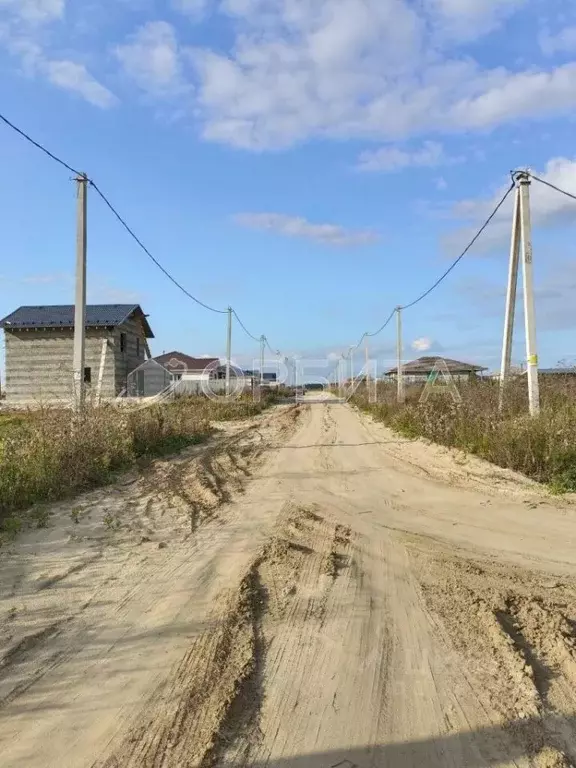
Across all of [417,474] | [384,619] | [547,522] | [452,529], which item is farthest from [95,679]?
[417,474]

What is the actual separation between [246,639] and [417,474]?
625cm

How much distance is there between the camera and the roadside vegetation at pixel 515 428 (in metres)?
8.05

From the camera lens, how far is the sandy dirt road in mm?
2594

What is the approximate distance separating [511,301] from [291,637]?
1039 centimetres

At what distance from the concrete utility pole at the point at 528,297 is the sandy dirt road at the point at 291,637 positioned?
3.32 meters

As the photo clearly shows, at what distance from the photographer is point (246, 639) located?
355 centimetres

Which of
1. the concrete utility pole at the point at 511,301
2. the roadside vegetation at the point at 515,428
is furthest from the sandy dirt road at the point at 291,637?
the concrete utility pole at the point at 511,301

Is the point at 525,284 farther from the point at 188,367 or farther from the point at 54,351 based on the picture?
the point at 188,367

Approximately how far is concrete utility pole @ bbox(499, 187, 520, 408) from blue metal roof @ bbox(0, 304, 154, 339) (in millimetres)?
18552

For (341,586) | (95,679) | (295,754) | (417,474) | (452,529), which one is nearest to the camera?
(295,754)

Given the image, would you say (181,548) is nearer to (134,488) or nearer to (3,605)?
(3,605)

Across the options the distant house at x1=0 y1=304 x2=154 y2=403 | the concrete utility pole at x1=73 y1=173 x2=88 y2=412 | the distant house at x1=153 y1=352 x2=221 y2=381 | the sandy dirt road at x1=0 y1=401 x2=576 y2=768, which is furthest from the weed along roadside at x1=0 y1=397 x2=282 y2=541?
the distant house at x1=153 y1=352 x2=221 y2=381

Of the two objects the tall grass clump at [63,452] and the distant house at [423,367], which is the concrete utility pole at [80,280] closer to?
the tall grass clump at [63,452]

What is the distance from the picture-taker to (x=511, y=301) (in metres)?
12.3
